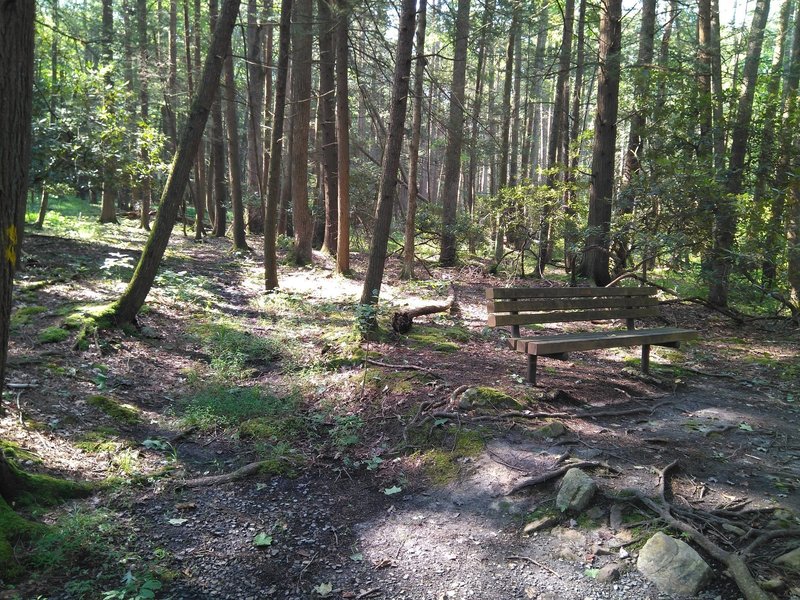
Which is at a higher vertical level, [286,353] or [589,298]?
[589,298]

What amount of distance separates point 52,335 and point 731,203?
10593mm

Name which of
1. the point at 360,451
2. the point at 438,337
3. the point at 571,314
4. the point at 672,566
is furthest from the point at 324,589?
the point at 438,337

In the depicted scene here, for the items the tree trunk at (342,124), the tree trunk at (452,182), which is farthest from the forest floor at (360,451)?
the tree trunk at (452,182)

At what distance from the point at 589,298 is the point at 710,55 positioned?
8.27 meters

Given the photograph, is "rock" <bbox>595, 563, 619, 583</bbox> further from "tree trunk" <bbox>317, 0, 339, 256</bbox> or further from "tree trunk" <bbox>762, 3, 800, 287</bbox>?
"tree trunk" <bbox>317, 0, 339, 256</bbox>

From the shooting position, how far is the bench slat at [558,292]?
5.94m

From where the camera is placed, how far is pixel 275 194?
10992 millimetres

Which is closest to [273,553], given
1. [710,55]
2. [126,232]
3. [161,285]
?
[161,285]

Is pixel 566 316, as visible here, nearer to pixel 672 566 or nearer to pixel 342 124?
pixel 672 566

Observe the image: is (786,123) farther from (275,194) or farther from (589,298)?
(275,194)

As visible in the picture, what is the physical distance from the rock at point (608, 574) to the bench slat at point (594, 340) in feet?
8.71

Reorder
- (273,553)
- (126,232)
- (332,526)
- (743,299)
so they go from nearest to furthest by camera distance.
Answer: (273,553) → (332,526) → (743,299) → (126,232)

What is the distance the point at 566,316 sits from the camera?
21.3ft

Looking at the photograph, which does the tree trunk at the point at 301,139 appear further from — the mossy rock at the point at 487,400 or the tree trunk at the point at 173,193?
the mossy rock at the point at 487,400
